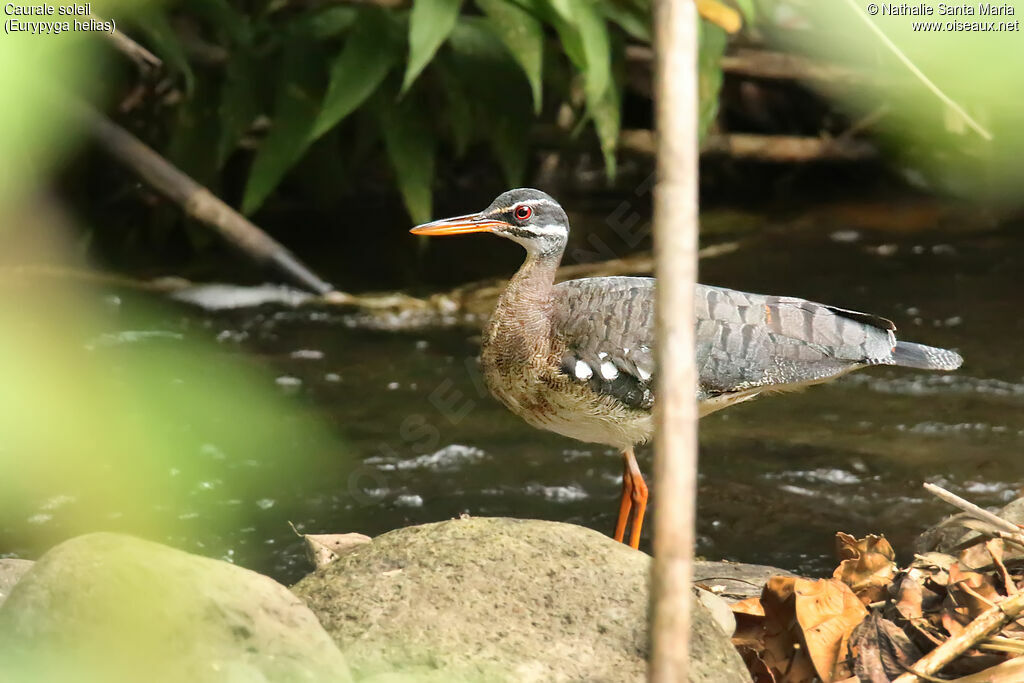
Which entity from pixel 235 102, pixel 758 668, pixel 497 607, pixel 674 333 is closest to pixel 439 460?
pixel 758 668

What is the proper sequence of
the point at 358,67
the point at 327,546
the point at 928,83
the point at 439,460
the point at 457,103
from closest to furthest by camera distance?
the point at 928,83
the point at 327,546
the point at 439,460
the point at 358,67
the point at 457,103

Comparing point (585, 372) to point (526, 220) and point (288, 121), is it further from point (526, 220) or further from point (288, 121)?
point (288, 121)

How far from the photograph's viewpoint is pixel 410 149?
759cm

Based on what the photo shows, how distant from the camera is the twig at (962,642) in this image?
2904 millimetres

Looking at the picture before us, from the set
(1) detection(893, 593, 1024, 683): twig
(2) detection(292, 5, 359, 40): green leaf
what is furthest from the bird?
(2) detection(292, 5, 359, 40): green leaf

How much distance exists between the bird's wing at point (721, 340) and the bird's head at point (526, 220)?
0.23m

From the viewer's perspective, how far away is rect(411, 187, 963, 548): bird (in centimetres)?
396

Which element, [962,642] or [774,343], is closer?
[962,642]

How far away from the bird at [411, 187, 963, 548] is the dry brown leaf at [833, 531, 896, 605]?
0.67 metres

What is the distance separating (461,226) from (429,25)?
2.33 metres

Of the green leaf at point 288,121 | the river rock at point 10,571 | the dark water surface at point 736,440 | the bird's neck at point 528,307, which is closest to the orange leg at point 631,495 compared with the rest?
the dark water surface at point 736,440

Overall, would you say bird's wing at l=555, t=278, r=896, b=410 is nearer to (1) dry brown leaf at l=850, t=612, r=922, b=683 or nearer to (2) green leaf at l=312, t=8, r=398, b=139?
(1) dry brown leaf at l=850, t=612, r=922, b=683

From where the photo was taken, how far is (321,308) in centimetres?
743

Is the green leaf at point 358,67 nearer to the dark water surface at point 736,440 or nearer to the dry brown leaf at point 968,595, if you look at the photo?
the dark water surface at point 736,440
